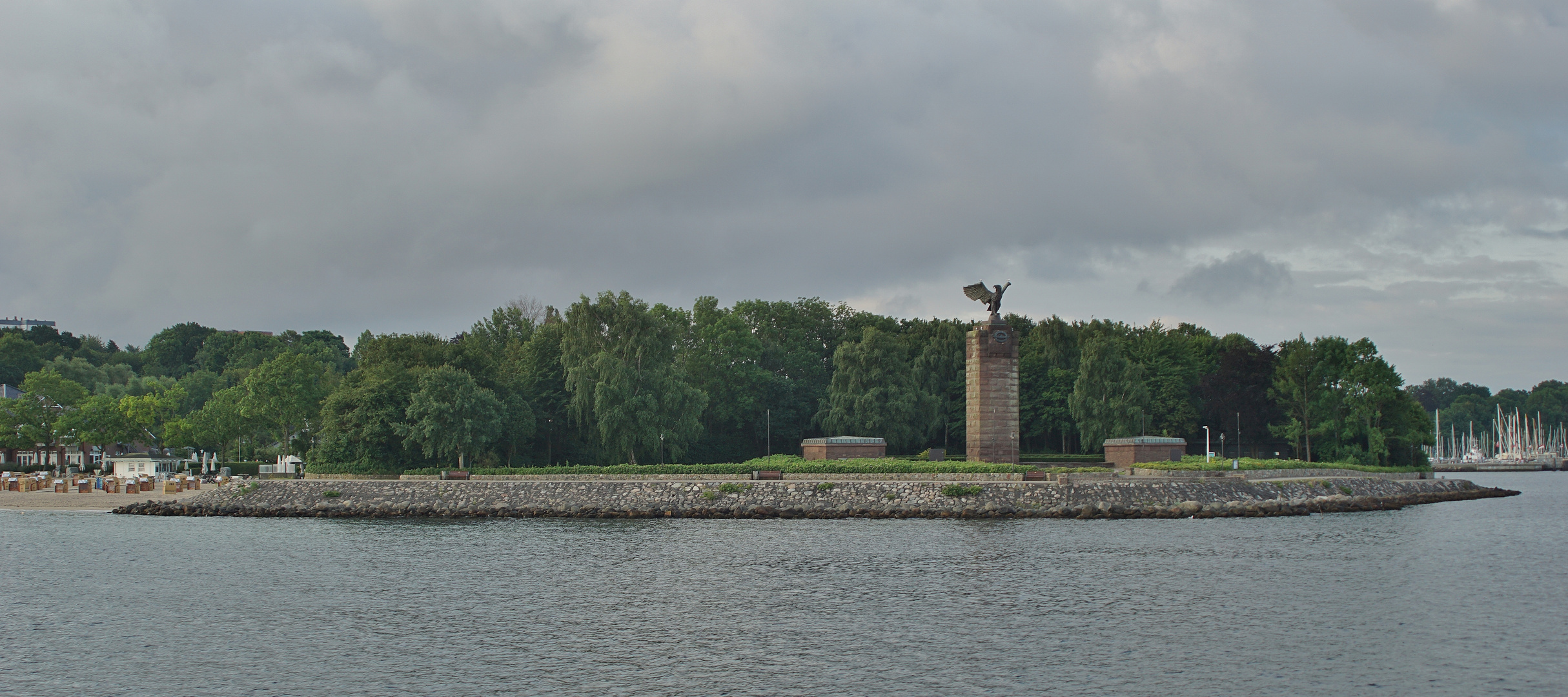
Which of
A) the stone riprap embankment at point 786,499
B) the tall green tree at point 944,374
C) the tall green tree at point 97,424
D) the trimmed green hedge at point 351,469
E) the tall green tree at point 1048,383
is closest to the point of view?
the stone riprap embankment at point 786,499

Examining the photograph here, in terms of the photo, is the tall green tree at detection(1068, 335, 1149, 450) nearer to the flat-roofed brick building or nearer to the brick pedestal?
the flat-roofed brick building

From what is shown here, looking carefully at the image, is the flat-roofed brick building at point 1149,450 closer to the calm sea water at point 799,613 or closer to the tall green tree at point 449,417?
the calm sea water at point 799,613

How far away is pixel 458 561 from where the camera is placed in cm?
3850

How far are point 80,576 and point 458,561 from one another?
37.3 ft

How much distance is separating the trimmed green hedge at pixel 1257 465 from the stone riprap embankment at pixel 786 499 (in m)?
2.91

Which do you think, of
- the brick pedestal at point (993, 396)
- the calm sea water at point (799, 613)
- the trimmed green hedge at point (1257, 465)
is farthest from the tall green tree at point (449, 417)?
the trimmed green hedge at point (1257, 465)

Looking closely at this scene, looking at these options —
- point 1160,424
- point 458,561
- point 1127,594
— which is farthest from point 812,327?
point 1127,594

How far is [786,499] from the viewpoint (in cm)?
5550

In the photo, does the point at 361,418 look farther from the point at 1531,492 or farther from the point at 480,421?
the point at 1531,492

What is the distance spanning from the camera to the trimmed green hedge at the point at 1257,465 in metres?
59.4

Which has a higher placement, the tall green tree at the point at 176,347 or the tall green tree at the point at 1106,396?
the tall green tree at the point at 176,347

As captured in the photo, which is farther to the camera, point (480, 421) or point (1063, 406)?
point (1063, 406)

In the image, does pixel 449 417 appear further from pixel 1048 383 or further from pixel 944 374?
pixel 1048 383

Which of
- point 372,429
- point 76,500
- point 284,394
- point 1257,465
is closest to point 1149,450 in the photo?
point 1257,465
